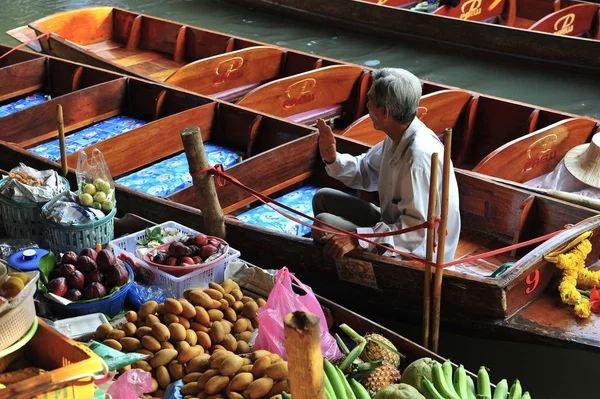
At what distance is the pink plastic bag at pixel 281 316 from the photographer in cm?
299

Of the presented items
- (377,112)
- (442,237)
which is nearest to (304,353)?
(442,237)

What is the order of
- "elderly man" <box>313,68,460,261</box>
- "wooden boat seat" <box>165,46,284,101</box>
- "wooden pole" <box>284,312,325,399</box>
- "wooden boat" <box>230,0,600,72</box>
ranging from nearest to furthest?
1. "wooden pole" <box>284,312,325,399</box>
2. "elderly man" <box>313,68,460,261</box>
3. "wooden boat seat" <box>165,46,284,101</box>
4. "wooden boat" <box>230,0,600,72</box>

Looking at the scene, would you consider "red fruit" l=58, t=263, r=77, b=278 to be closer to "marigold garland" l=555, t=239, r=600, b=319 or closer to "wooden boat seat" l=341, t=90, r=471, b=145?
"marigold garland" l=555, t=239, r=600, b=319

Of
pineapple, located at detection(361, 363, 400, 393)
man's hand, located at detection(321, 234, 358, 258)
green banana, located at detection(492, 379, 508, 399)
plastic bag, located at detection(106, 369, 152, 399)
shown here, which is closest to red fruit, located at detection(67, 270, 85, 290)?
plastic bag, located at detection(106, 369, 152, 399)

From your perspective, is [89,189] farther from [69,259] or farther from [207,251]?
[207,251]

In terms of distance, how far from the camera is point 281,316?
3029 mm

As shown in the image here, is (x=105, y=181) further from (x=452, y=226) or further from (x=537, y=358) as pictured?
(x=537, y=358)

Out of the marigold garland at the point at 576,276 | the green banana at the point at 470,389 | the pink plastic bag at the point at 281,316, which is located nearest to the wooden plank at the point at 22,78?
the pink plastic bag at the point at 281,316

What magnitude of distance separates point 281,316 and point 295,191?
1.82 meters

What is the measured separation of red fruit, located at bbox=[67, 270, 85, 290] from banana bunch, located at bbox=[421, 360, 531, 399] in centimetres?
141

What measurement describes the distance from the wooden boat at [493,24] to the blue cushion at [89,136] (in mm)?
3958

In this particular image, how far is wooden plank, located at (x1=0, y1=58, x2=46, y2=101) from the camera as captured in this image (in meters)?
6.03

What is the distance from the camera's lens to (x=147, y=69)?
7141 millimetres

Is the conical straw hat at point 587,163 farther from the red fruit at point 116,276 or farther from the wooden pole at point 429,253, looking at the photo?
the red fruit at point 116,276
